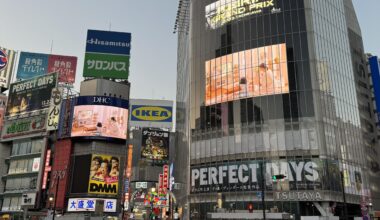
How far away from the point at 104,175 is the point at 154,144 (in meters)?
21.0

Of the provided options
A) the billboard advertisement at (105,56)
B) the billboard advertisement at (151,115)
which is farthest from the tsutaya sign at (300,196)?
the billboard advertisement at (151,115)

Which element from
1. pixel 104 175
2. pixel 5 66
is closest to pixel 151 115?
pixel 104 175

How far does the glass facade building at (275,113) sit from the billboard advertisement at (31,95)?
3167cm

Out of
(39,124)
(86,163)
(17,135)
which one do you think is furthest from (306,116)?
(17,135)

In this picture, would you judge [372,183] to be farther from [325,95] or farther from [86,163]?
[86,163]

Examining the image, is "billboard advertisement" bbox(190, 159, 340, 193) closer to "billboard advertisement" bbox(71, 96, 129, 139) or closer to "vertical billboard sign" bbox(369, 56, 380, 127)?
"billboard advertisement" bbox(71, 96, 129, 139)

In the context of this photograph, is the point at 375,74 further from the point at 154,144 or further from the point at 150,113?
the point at 150,113

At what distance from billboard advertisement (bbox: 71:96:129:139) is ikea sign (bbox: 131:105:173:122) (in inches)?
751

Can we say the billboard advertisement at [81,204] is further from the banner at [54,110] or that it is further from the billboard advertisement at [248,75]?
the billboard advertisement at [248,75]

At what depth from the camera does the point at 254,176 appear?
51625 mm

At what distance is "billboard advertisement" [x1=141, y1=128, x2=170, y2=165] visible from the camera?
85875mm

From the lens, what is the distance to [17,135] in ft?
253

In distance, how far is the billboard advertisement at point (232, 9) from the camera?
57844 mm

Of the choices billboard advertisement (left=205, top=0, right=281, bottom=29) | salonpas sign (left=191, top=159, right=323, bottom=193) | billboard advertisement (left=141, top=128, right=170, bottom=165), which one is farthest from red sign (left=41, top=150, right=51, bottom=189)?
billboard advertisement (left=205, top=0, right=281, bottom=29)
